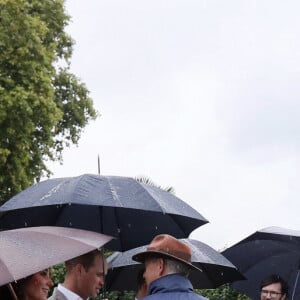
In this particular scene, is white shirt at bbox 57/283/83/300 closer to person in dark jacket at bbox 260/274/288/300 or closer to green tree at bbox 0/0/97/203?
person in dark jacket at bbox 260/274/288/300

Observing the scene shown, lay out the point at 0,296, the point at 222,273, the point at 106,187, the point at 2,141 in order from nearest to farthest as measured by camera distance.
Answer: the point at 0,296 < the point at 106,187 < the point at 222,273 < the point at 2,141

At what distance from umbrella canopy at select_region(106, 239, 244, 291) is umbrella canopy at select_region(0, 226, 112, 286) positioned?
3.00 m

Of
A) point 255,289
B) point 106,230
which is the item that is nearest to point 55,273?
point 255,289

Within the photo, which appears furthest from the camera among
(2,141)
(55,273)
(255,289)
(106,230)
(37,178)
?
(37,178)

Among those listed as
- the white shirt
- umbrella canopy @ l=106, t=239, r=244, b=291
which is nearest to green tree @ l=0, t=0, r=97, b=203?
umbrella canopy @ l=106, t=239, r=244, b=291

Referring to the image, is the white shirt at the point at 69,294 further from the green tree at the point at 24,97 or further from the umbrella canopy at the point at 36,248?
the green tree at the point at 24,97

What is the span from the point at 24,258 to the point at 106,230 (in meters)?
2.58

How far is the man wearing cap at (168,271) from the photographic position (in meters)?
5.18

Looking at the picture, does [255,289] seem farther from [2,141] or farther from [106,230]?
[2,141]

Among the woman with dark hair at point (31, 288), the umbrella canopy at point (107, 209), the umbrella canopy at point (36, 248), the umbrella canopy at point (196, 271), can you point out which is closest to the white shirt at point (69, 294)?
the umbrella canopy at point (36, 248)

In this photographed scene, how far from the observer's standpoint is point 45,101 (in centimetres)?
3027

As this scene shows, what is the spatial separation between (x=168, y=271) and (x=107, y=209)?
94.9 inches

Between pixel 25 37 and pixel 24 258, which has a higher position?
pixel 25 37

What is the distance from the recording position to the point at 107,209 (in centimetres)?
766
